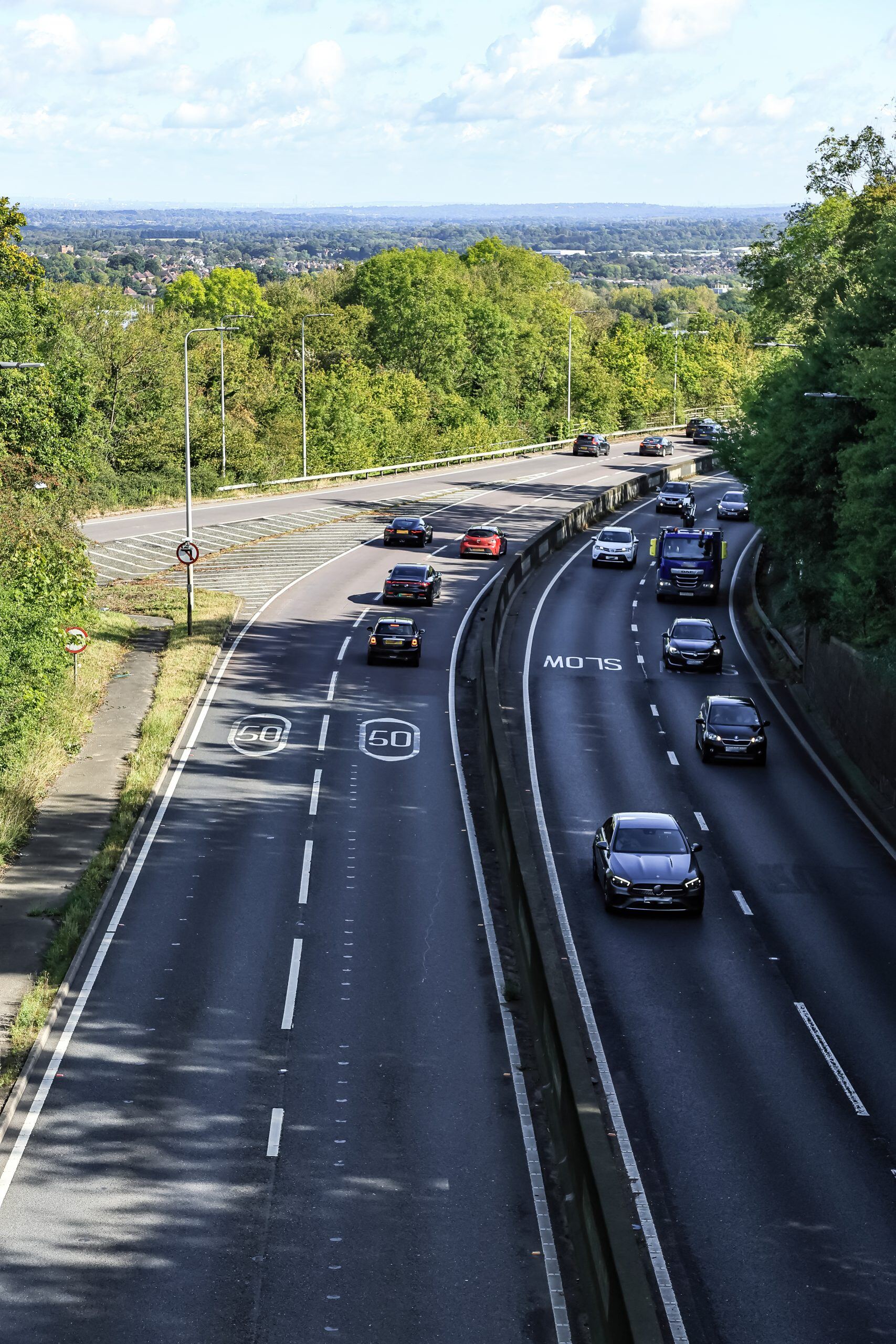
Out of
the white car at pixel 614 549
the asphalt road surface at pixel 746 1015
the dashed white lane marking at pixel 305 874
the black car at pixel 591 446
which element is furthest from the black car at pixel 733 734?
the black car at pixel 591 446

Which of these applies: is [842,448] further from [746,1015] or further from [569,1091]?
[569,1091]

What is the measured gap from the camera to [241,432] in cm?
8494

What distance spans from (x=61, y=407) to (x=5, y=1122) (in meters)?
31.8

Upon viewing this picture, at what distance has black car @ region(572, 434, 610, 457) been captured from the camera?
101438 millimetres

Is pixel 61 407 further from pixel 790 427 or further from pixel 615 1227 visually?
pixel 615 1227

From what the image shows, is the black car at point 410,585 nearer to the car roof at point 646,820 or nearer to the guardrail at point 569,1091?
the guardrail at point 569,1091

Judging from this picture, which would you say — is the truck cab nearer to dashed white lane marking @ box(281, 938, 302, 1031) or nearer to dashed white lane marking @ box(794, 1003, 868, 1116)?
dashed white lane marking @ box(281, 938, 302, 1031)

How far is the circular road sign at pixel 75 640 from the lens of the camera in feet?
120

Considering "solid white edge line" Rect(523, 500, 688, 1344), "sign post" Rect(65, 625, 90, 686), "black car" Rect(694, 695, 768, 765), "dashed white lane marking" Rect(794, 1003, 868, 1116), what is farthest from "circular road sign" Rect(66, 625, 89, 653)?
"dashed white lane marking" Rect(794, 1003, 868, 1116)

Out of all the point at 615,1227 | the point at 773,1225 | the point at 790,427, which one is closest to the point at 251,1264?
the point at 615,1227

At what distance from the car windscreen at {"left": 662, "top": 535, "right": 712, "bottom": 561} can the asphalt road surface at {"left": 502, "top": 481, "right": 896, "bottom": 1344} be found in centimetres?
1613

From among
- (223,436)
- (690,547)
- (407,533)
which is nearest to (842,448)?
A: (690,547)

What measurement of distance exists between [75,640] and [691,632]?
18533mm

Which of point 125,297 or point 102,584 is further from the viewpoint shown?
point 125,297
